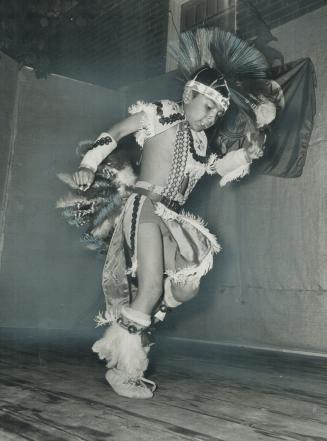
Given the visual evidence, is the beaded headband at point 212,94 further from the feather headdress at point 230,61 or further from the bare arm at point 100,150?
the bare arm at point 100,150

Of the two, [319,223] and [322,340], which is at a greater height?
[319,223]

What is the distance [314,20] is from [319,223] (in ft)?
6.57

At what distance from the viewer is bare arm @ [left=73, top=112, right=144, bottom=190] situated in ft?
6.68

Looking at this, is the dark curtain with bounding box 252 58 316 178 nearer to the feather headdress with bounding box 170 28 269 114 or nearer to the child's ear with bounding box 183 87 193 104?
the feather headdress with bounding box 170 28 269 114

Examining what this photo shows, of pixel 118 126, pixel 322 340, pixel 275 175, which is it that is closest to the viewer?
pixel 118 126

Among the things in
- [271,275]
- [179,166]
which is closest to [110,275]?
[179,166]

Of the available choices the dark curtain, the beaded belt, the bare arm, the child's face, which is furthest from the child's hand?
the dark curtain

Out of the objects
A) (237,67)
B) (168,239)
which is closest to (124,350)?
(168,239)

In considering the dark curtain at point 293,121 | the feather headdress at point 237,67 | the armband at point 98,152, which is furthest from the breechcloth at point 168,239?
the dark curtain at point 293,121

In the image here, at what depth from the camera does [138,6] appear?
6.87 meters

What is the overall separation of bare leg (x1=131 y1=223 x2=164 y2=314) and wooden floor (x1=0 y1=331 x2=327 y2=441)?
0.41 metres

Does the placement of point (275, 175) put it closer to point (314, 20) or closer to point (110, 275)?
point (314, 20)

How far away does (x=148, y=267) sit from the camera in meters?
2.05

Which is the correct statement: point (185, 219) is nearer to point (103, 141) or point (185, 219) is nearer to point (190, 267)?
point (190, 267)
